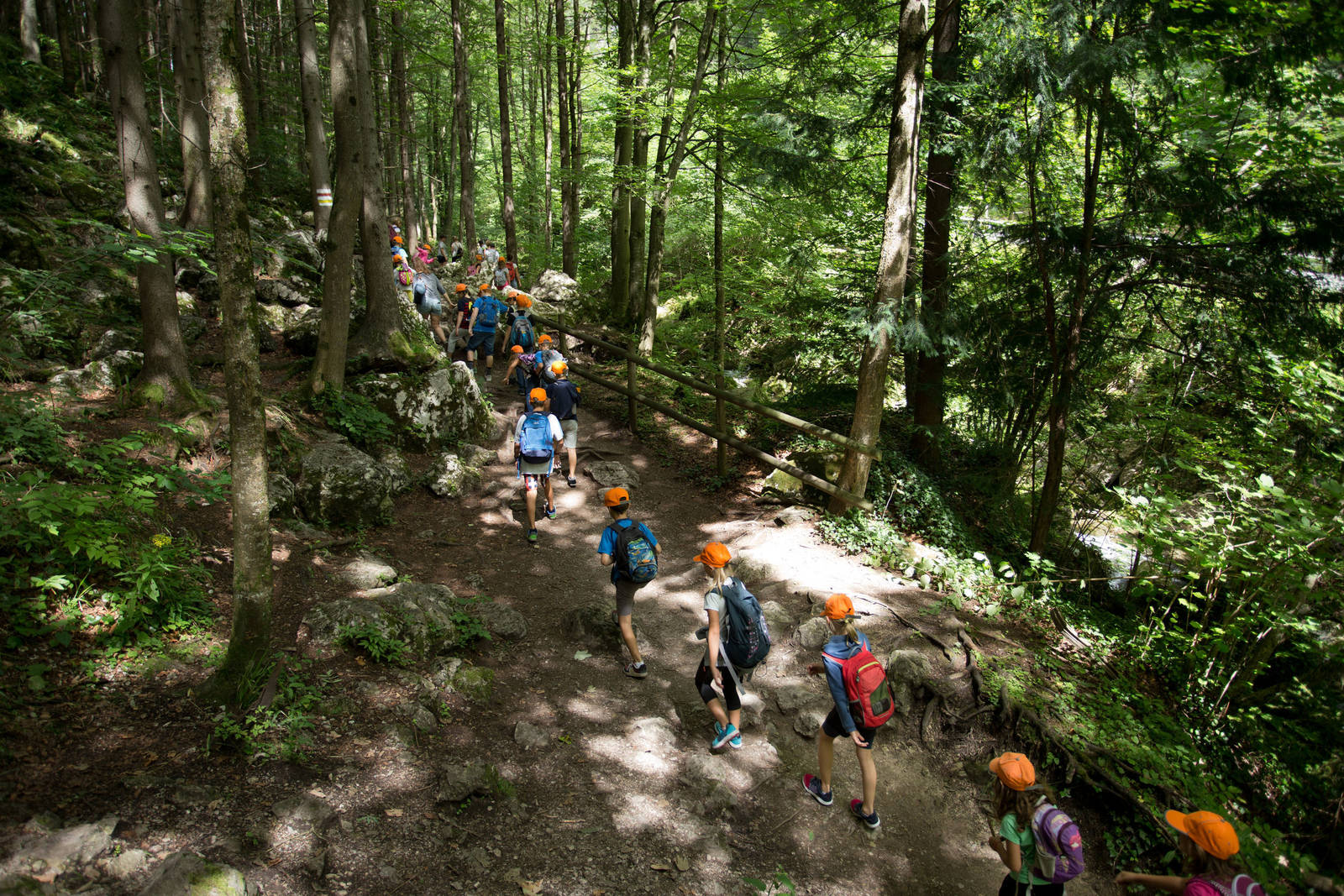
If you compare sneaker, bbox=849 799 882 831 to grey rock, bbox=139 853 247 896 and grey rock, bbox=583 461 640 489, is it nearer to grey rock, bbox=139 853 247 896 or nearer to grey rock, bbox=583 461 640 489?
grey rock, bbox=139 853 247 896

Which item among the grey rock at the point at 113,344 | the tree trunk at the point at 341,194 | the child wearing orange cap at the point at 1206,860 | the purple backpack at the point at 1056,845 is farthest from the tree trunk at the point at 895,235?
the grey rock at the point at 113,344

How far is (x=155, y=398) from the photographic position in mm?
6941

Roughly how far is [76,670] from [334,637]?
148 cm

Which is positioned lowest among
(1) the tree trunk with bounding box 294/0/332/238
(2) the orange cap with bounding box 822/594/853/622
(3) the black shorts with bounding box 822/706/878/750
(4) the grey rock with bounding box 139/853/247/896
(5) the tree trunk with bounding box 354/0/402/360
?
(3) the black shorts with bounding box 822/706/878/750

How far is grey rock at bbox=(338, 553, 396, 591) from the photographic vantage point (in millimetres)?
5973

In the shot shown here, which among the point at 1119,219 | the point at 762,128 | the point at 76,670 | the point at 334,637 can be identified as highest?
the point at 762,128

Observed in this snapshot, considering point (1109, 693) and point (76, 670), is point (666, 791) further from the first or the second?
point (1109, 693)

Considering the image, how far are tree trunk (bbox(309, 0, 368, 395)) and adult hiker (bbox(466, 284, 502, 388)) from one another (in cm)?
307

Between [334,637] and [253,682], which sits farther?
[334,637]

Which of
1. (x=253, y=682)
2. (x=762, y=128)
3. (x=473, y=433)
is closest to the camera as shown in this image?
(x=253, y=682)

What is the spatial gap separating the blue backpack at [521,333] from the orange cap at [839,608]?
26.6 ft

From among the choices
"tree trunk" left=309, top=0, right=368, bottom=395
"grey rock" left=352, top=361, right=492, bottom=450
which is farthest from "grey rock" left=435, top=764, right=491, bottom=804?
"tree trunk" left=309, top=0, right=368, bottom=395

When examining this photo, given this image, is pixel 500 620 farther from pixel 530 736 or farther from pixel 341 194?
pixel 341 194

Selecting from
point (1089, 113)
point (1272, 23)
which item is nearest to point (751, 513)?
point (1089, 113)
